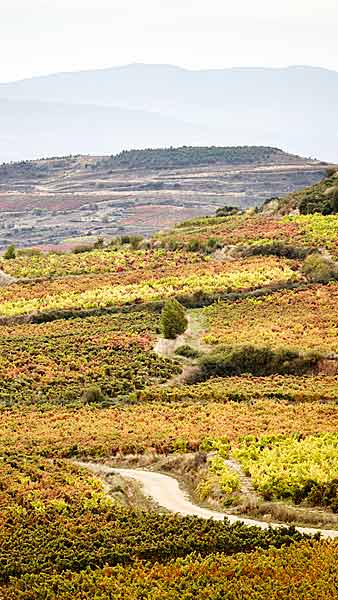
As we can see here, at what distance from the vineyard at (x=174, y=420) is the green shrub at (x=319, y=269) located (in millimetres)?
330

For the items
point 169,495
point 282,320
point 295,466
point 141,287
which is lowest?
point 141,287

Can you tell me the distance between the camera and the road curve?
88.8ft

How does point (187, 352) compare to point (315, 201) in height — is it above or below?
below

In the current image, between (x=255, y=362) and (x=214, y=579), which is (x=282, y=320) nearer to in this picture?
(x=255, y=362)

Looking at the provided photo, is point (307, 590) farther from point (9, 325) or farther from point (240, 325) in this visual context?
point (9, 325)

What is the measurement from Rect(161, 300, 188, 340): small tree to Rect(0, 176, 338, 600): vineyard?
0.69m

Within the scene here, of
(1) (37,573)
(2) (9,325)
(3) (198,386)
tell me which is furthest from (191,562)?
(2) (9,325)

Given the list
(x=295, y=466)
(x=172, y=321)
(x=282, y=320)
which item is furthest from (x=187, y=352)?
(x=295, y=466)

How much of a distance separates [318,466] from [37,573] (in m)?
9.93

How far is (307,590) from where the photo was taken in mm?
20281

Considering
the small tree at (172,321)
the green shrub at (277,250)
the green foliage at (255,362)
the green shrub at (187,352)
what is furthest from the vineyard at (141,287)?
the green foliage at (255,362)

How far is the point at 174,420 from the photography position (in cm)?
4153

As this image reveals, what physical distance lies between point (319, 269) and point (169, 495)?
43.7m

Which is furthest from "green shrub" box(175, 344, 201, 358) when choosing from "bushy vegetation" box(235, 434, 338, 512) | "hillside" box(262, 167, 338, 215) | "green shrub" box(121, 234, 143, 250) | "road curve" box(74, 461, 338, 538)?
"hillside" box(262, 167, 338, 215)
